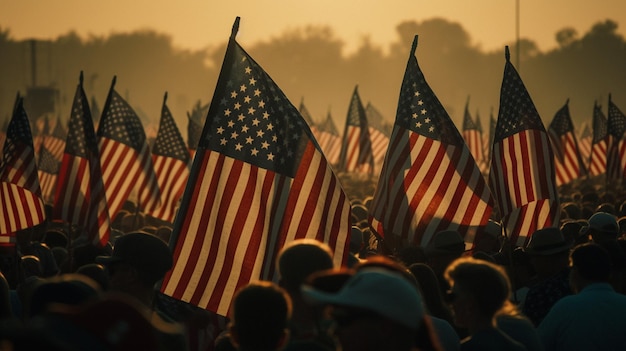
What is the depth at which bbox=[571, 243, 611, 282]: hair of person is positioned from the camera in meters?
6.56

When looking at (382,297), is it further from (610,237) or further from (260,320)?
(610,237)

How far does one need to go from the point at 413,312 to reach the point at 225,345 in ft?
5.63

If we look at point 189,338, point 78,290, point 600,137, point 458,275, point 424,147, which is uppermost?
point 600,137

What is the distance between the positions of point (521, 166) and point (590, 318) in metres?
5.60

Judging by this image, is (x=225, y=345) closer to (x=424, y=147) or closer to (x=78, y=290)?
(x=78, y=290)

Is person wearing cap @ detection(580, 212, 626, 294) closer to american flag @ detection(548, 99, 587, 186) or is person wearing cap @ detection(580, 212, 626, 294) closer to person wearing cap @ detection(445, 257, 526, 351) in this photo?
person wearing cap @ detection(445, 257, 526, 351)

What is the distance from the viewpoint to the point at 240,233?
8.00 m

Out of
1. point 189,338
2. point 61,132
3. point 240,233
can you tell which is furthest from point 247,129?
point 61,132

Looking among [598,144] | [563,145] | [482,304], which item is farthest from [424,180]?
[598,144]

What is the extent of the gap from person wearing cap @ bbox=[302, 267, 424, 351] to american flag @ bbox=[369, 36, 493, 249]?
6.47m

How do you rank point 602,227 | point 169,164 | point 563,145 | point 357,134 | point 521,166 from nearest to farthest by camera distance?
point 602,227 < point 521,166 < point 169,164 < point 563,145 < point 357,134

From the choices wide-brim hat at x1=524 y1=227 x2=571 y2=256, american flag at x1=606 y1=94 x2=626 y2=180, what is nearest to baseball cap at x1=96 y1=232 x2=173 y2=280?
wide-brim hat at x1=524 y1=227 x2=571 y2=256

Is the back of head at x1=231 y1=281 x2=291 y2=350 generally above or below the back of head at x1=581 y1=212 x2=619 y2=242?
below

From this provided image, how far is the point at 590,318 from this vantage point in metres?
6.34
